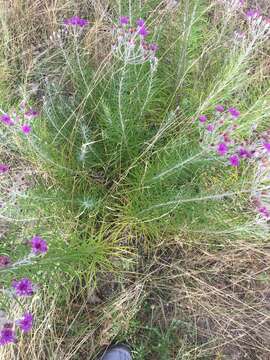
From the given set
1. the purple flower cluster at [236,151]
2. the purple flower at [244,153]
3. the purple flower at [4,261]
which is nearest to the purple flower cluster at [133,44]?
the purple flower cluster at [236,151]

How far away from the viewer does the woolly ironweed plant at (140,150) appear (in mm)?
2072

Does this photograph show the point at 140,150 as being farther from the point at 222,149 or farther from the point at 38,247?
the point at 38,247

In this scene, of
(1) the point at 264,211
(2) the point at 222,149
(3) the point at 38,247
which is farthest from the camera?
(1) the point at 264,211

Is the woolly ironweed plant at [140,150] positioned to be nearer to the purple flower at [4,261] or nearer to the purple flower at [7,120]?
the purple flower at [7,120]

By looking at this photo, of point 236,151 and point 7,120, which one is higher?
point 7,120

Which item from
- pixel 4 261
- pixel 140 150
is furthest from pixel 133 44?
pixel 4 261

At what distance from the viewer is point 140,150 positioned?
2.76 meters

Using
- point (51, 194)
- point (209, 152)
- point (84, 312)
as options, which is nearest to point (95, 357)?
point (84, 312)

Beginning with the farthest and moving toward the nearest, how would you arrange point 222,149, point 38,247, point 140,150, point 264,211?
1. point 140,150
2. point 264,211
3. point 222,149
4. point 38,247

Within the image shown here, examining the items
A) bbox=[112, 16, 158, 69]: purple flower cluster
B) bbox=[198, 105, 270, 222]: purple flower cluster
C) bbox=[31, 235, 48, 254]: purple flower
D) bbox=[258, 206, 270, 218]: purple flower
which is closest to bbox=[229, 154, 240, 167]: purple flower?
bbox=[198, 105, 270, 222]: purple flower cluster

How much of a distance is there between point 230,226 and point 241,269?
885mm

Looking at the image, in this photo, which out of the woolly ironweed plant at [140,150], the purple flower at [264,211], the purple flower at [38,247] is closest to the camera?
the purple flower at [38,247]

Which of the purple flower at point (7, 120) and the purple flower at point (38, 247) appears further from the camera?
the purple flower at point (7, 120)

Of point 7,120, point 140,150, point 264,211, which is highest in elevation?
point 7,120
